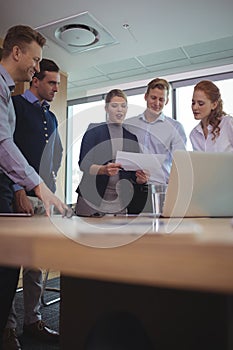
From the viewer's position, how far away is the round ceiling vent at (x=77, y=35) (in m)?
3.59

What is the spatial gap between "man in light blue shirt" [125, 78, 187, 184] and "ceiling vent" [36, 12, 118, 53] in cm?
170

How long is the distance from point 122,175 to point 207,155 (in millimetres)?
496

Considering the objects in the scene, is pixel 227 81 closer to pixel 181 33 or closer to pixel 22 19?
pixel 181 33

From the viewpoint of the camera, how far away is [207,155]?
42.8 inches

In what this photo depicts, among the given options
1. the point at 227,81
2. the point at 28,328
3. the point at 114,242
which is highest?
the point at 227,81

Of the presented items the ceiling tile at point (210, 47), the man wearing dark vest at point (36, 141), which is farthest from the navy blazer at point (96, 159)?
the ceiling tile at point (210, 47)

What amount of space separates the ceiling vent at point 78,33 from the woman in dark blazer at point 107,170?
1.96 metres

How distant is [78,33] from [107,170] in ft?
9.19

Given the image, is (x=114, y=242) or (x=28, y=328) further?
(x=28, y=328)

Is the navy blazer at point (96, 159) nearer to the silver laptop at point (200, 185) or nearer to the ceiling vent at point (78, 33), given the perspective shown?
the silver laptop at point (200, 185)

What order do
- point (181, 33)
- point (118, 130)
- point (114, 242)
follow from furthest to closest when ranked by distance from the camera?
1. point (181, 33)
2. point (118, 130)
3. point (114, 242)

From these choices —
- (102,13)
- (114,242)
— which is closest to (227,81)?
(102,13)

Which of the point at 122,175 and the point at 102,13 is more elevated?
the point at 102,13

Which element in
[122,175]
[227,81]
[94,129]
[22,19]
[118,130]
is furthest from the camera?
[227,81]
